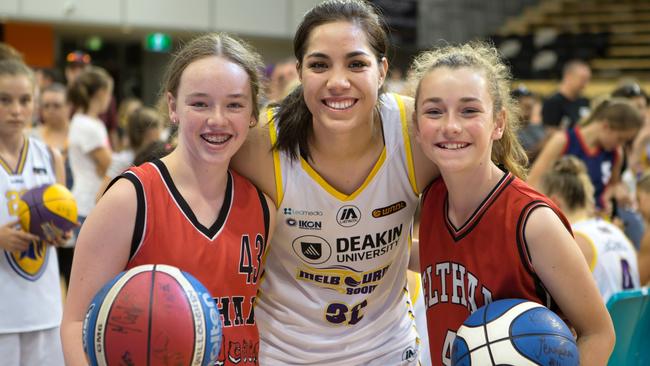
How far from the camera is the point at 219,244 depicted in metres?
2.36

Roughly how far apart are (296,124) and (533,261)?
0.95 metres

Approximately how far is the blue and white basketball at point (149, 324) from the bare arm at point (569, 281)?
1004mm

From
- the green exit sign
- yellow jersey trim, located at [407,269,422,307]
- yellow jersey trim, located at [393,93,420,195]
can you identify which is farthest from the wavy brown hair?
the green exit sign

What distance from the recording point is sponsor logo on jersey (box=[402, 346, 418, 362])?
9.37 ft

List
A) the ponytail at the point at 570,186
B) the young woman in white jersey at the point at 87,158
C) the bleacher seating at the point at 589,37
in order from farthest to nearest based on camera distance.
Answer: the bleacher seating at the point at 589,37
the young woman in white jersey at the point at 87,158
the ponytail at the point at 570,186

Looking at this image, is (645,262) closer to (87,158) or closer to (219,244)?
(219,244)

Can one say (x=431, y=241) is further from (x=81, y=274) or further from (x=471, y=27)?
(x=471, y=27)

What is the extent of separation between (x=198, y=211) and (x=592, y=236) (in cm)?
250

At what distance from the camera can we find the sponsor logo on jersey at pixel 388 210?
2.72 meters

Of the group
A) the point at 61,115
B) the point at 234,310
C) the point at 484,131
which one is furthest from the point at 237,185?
the point at 61,115

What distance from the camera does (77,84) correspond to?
21.7ft

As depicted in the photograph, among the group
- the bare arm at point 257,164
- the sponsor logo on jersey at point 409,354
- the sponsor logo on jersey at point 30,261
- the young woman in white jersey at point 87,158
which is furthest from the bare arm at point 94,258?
the young woman in white jersey at point 87,158

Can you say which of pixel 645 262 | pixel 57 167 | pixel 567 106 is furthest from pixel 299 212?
pixel 567 106
